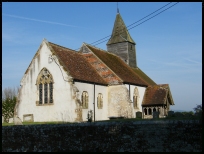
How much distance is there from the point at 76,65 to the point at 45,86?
4137mm

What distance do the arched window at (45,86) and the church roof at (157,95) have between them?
13017mm

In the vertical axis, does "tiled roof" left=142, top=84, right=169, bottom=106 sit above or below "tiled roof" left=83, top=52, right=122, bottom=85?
below

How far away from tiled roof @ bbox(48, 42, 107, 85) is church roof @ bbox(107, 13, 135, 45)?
39.7 feet

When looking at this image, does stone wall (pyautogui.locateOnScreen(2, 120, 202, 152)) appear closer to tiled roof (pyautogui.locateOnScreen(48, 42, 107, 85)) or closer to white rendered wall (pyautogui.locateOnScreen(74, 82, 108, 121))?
white rendered wall (pyautogui.locateOnScreen(74, 82, 108, 121))

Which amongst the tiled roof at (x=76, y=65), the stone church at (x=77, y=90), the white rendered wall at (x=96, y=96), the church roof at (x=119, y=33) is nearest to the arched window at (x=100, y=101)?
the stone church at (x=77, y=90)

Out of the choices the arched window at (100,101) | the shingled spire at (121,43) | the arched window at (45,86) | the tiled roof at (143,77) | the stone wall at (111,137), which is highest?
the shingled spire at (121,43)

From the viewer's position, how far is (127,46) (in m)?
44.4

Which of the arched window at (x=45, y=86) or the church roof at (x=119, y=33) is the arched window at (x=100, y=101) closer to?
the arched window at (x=45, y=86)

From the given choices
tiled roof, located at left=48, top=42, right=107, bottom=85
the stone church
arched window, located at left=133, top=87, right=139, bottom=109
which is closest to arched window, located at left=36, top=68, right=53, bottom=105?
the stone church

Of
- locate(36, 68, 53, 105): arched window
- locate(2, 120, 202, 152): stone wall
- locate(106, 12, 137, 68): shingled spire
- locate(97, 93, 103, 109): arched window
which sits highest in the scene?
locate(106, 12, 137, 68): shingled spire

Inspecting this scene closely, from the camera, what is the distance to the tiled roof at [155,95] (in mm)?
34656

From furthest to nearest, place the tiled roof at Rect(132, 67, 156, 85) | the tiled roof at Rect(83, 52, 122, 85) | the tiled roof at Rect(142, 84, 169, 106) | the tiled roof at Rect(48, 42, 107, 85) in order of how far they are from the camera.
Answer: the tiled roof at Rect(132, 67, 156, 85), the tiled roof at Rect(142, 84, 169, 106), the tiled roof at Rect(83, 52, 122, 85), the tiled roof at Rect(48, 42, 107, 85)

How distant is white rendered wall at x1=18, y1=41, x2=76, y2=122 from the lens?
27531 mm

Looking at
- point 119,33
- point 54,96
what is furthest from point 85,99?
point 119,33
